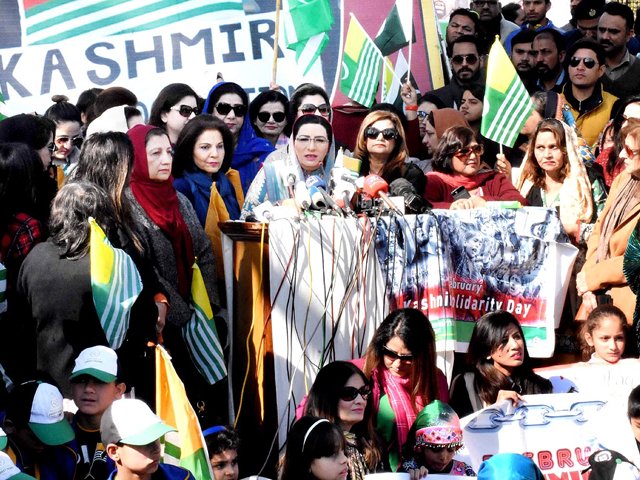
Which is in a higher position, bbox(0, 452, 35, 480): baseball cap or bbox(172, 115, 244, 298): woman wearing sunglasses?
bbox(172, 115, 244, 298): woman wearing sunglasses

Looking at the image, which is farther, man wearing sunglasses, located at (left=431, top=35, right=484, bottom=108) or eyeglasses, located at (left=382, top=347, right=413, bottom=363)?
man wearing sunglasses, located at (left=431, top=35, right=484, bottom=108)

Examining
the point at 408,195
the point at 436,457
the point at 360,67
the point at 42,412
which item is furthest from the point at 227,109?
the point at 42,412

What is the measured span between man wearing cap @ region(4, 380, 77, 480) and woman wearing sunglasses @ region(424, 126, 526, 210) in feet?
10.3

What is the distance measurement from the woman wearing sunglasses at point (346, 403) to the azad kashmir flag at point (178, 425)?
0.57 m

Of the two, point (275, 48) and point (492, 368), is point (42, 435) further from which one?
point (275, 48)

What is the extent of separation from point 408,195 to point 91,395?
226 cm

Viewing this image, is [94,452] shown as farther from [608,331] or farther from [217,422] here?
[608,331]

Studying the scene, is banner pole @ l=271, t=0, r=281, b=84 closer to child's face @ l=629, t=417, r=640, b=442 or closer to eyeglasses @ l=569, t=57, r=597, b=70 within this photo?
eyeglasses @ l=569, t=57, r=597, b=70

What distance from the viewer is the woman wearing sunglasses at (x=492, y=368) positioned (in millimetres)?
7227

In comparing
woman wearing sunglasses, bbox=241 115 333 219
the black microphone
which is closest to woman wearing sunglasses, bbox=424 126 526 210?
the black microphone

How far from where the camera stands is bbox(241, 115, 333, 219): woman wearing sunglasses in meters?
7.70

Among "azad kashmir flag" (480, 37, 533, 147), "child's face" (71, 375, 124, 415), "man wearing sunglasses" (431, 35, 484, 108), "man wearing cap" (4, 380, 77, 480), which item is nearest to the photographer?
"man wearing cap" (4, 380, 77, 480)

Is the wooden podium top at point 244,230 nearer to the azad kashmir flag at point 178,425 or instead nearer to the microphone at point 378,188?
the microphone at point 378,188

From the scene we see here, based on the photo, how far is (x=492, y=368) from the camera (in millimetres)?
7258
